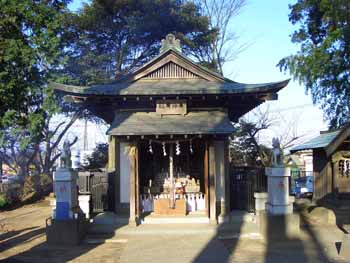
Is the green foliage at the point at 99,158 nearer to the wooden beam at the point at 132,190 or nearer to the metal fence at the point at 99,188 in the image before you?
the metal fence at the point at 99,188

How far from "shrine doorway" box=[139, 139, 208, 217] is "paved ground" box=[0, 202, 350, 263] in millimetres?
1264

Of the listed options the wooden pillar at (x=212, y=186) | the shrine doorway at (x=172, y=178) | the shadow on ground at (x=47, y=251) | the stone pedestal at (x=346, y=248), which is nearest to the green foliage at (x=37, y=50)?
the shrine doorway at (x=172, y=178)

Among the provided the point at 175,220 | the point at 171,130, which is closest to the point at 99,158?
the point at 175,220

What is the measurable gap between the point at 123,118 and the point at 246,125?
60.2ft

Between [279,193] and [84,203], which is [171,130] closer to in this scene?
[279,193]

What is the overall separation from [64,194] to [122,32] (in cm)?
1957

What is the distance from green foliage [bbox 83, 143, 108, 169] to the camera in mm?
32056

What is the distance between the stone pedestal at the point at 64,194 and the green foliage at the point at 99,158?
18.8 meters

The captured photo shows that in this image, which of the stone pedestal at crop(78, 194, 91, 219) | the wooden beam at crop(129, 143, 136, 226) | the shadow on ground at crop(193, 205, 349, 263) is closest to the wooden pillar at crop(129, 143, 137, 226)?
the wooden beam at crop(129, 143, 136, 226)

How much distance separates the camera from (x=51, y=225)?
1255 centimetres

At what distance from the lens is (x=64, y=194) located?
12.8 m

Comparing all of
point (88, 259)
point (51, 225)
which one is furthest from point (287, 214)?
point (51, 225)

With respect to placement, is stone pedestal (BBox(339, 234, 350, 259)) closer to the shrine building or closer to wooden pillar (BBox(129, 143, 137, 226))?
the shrine building

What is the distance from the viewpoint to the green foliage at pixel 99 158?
32.1m
